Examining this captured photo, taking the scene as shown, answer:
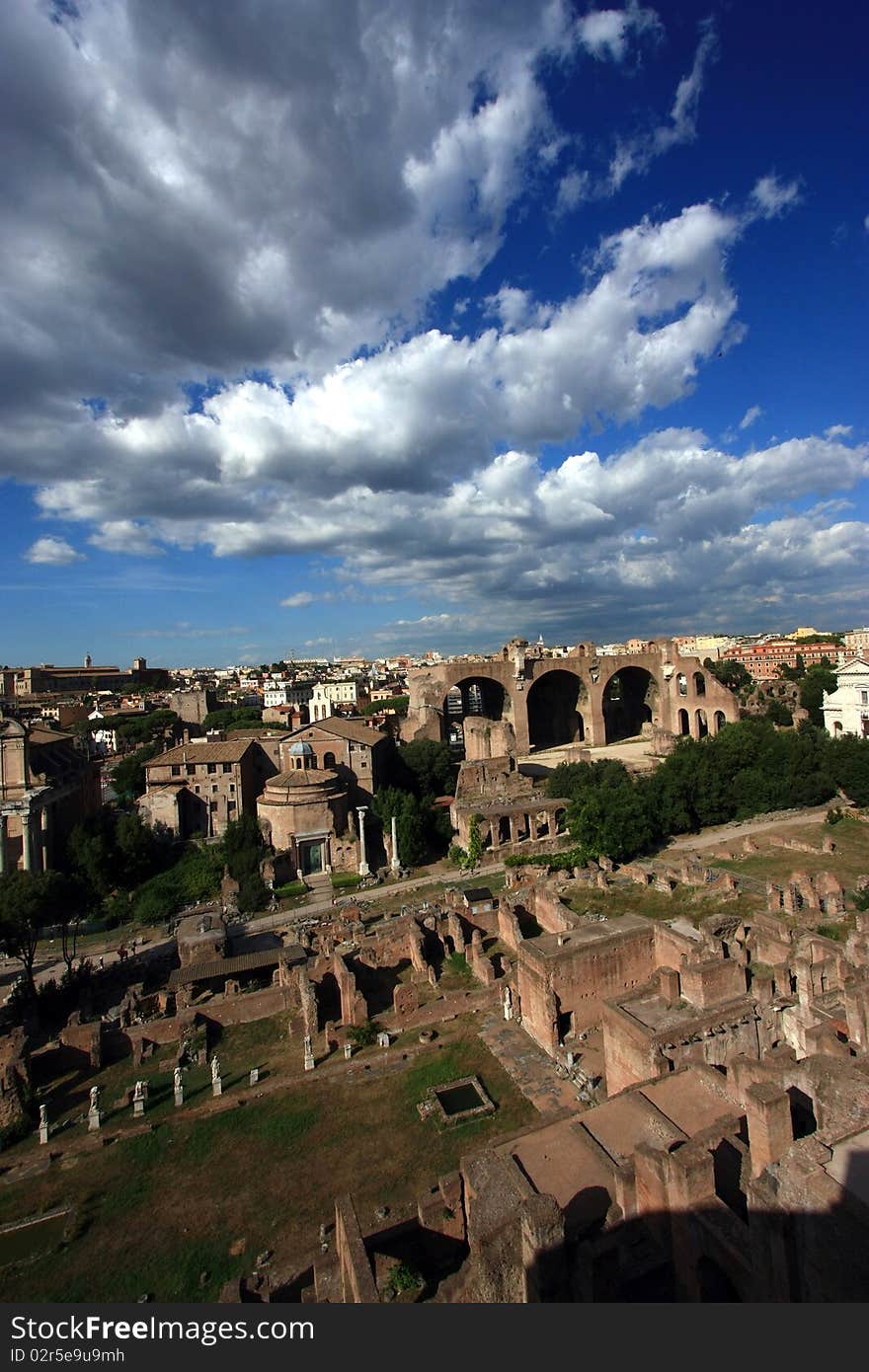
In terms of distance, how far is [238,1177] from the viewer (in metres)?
10.6

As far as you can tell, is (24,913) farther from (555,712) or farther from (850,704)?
(850,704)

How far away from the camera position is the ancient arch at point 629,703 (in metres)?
53.1

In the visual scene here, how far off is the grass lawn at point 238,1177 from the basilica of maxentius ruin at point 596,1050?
43 cm

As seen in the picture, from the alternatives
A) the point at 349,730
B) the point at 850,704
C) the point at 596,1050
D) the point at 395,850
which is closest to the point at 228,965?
the point at 596,1050

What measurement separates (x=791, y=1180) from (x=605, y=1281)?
9.23 feet

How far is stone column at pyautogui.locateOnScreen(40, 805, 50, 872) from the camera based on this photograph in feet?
89.4

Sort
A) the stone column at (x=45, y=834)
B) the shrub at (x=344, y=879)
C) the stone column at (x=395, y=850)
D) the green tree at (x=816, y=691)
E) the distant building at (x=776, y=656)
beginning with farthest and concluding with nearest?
1. the distant building at (x=776, y=656)
2. the green tree at (x=816, y=691)
3. the stone column at (x=395, y=850)
4. the stone column at (x=45, y=834)
5. the shrub at (x=344, y=879)

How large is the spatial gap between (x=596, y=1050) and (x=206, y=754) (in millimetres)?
25422

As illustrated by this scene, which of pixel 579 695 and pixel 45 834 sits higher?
pixel 579 695

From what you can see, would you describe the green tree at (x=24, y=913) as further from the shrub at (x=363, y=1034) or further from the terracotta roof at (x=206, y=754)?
the terracotta roof at (x=206, y=754)

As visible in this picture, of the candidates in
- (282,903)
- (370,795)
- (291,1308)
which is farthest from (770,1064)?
(370,795)

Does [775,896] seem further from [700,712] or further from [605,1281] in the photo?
[700,712]

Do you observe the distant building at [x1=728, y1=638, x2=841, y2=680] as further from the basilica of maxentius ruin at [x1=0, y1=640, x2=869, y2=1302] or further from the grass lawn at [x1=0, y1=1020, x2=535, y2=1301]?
the grass lawn at [x1=0, y1=1020, x2=535, y2=1301]

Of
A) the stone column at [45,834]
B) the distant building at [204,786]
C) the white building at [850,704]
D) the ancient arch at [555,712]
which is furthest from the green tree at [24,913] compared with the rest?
the white building at [850,704]
